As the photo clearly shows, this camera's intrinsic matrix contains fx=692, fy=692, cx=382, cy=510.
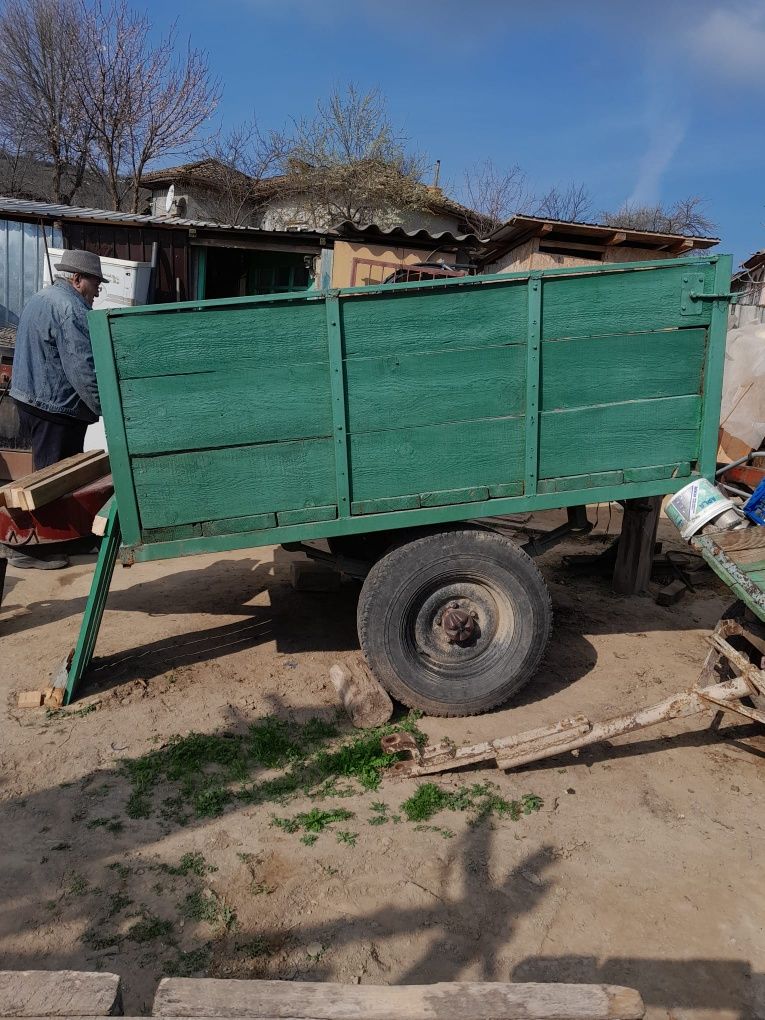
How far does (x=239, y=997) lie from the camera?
1525mm

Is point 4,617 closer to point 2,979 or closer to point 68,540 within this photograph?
point 68,540

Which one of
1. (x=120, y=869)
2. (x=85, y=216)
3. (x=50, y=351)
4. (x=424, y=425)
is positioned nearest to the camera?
(x=120, y=869)

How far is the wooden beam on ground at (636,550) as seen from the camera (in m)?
5.20

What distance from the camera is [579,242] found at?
34.5 ft

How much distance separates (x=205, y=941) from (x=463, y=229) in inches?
692

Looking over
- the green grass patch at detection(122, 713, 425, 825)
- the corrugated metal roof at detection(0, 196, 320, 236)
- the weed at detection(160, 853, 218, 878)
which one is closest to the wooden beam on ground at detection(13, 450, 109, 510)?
the green grass patch at detection(122, 713, 425, 825)

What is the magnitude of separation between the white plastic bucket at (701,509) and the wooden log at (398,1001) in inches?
88.9

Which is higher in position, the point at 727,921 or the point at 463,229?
the point at 463,229

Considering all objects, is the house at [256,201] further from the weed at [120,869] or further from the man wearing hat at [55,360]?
the weed at [120,869]

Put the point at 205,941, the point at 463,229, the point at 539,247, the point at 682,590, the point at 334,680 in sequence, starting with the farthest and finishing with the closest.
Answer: the point at 463,229
the point at 539,247
the point at 682,590
the point at 334,680
the point at 205,941

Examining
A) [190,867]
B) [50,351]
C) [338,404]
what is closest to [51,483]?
[50,351]

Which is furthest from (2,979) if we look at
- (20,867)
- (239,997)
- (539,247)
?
(539,247)

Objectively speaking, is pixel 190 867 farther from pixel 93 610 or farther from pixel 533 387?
pixel 533 387

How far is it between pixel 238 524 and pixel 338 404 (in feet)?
2.53
